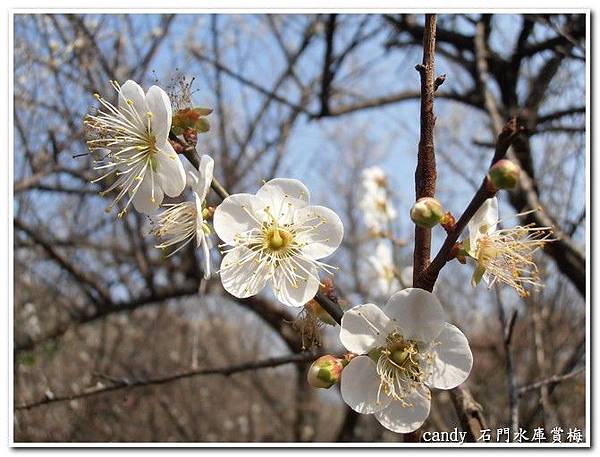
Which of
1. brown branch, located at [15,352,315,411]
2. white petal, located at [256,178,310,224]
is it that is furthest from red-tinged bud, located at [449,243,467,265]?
Result: brown branch, located at [15,352,315,411]

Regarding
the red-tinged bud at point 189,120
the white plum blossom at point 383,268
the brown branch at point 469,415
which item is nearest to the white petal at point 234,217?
the red-tinged bud at point 189,120

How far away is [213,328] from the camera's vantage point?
4.37 meters

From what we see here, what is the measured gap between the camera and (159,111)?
2.74 feet

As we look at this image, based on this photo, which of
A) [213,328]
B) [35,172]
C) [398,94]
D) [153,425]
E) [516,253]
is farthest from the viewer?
[213,328]

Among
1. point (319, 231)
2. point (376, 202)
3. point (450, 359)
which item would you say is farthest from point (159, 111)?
point (376, 202)

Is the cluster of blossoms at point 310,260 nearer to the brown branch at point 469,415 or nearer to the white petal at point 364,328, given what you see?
the white petal at point 364,328

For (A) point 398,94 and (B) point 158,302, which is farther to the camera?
(B) point 158,302

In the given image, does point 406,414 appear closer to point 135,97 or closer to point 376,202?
point 135,97

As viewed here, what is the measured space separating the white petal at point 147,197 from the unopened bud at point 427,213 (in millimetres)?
339

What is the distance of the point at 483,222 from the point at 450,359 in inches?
7.1

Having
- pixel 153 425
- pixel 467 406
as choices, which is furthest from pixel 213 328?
pixel 467 406
